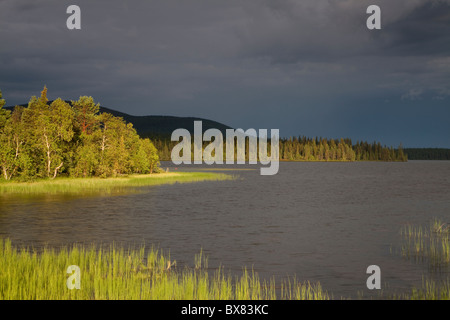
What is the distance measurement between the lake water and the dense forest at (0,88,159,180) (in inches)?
757

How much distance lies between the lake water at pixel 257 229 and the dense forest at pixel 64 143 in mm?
19215

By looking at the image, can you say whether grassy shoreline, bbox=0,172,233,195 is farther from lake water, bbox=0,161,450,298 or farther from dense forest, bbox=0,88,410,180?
lake water, bbox=0,161,450,298

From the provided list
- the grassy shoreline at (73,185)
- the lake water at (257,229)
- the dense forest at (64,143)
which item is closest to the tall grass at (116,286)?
the lake water at (257,229)

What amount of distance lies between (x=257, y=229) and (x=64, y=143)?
61.7 m

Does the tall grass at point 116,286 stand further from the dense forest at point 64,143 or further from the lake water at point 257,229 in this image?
the dense forest at point 64,143

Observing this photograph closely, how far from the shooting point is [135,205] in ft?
→ 187

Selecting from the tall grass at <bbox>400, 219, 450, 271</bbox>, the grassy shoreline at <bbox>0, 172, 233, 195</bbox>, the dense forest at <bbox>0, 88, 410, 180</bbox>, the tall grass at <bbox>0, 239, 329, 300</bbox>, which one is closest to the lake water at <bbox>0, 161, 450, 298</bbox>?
the tall grass at <bbox>400, 219, 450, 271</bbox>

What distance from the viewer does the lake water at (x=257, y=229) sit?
2606 cm

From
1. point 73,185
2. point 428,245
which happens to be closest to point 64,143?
point 73,185

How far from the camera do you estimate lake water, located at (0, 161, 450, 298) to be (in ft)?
85.5

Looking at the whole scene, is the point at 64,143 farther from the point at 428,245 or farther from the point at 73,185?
the point at 428,245

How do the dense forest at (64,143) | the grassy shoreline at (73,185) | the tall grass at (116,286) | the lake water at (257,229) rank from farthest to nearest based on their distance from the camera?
1. the dense forest at (64,143)
2. the grassy shoreline at (73,185)
3. the lake water at (257,229)
4. the tall grass at (116,286)
